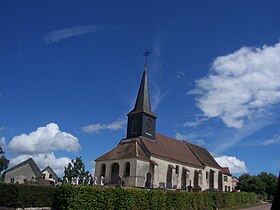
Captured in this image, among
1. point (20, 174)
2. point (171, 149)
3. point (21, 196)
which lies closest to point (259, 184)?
point (171, 149)

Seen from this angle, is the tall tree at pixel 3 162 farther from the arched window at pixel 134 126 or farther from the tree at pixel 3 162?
the arched window at pixel 134 126

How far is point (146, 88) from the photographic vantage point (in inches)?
2232

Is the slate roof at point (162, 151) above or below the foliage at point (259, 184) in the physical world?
above

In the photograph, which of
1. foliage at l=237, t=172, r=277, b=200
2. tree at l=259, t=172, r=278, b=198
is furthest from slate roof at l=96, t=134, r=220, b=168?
tree at l=259, t=172, r=278, b=198

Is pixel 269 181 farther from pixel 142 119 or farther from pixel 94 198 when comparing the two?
pixel 94 198

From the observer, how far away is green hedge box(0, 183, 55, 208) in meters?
21.6

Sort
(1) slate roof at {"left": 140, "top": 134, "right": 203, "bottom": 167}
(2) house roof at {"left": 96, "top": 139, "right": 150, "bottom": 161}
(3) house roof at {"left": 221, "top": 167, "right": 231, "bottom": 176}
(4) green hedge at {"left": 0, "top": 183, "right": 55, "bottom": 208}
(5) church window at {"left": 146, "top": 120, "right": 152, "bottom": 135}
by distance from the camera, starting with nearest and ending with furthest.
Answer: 1. (4) green hedge at {"left": 0, "top": 183, "right": 55, "bottom": 208}
2. (2) house roof at {"left": 96, "top": 139, "right": 150, "bottom": 161}
3. (1) slate roof at {"left": 140, "top": 134, "right": 203, "bottom": 167}
4. (5) church window at {"left": 146, "top": 120, "right": 152, "bottom": 135}
5. (3) house roof at {"left": 221, "top": 167, "right": 231, "bottom": 176}

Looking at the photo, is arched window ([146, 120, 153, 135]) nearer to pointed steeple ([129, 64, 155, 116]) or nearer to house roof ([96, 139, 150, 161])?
pointed steeple ([129, 64, 155, 116])

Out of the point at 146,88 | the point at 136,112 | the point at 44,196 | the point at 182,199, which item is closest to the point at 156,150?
the point at 136,112

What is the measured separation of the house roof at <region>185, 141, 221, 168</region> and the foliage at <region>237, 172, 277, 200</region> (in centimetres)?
618

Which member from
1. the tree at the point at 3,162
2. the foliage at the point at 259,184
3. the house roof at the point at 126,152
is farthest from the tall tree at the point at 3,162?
the foliage at the point at 259,184

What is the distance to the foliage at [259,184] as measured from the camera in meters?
62.7

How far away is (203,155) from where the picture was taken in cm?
6500

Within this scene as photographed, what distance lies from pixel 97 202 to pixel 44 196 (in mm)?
5808
